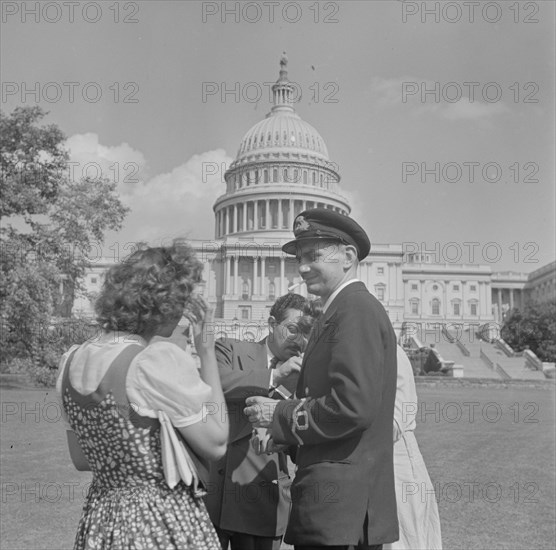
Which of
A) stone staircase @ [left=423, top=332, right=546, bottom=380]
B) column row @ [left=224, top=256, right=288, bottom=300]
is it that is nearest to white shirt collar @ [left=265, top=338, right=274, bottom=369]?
stone staircase @ [left=423, top=332, right=546, bottom=380]

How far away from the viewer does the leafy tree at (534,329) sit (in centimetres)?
5972

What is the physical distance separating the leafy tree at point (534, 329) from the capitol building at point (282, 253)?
1673 cm

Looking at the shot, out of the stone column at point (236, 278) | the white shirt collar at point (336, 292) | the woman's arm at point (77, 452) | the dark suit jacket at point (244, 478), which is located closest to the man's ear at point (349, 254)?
the white shirt collar at point (336, 292)

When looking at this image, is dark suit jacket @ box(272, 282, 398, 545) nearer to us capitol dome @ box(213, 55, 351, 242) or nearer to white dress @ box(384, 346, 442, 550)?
white dress @ box(384, 346, 442, 550)

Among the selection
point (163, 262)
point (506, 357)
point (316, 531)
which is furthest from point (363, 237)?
point (506, 357)

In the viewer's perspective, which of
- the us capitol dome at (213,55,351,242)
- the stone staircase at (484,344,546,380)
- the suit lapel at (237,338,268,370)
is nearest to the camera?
the suit lapel at (237,338,268,370)

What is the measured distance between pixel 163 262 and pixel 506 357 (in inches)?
2266

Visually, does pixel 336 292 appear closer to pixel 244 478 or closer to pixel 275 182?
pixel 244 478

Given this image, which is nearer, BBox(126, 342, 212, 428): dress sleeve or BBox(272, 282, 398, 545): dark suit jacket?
BBox(126, 342, 212, 428): dress sleeve

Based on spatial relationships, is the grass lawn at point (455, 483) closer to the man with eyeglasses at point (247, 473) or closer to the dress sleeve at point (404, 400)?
the dress sleeve at point (404, 400)

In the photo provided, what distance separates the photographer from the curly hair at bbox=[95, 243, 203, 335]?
8.71 feet

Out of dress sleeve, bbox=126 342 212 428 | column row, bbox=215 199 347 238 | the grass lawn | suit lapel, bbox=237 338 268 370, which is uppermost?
column row, bbox=215 199 347 238

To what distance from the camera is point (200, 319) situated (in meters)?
2.80

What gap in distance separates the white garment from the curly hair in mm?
124
